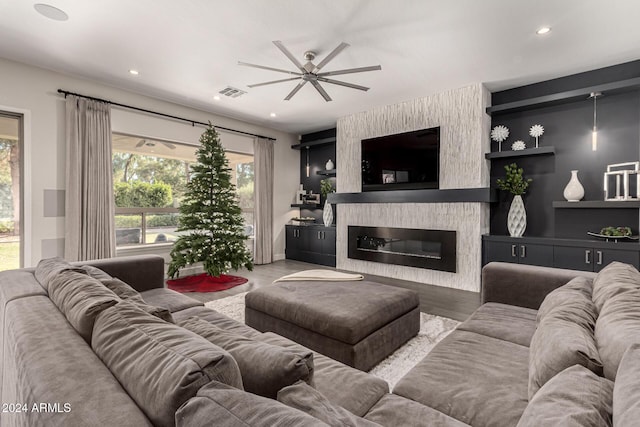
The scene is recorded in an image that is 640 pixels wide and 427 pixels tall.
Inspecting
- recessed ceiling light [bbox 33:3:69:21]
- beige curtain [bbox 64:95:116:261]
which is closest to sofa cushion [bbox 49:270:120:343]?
recessed ceiling light [bbox 33:3:69:21]

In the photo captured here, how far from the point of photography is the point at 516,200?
4188mm

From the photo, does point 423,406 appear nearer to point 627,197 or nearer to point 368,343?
point 368,343

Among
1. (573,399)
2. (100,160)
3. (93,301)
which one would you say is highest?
(100,160)

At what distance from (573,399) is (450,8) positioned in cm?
291

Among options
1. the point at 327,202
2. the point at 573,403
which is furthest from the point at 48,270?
the point at 327,202

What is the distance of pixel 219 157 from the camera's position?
4809mm

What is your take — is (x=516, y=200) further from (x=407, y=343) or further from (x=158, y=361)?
(x=158, y=361)

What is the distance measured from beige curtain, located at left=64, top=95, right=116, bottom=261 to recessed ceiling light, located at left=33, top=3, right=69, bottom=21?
1.47 metres

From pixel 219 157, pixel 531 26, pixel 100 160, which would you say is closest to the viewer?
pixel 531 26

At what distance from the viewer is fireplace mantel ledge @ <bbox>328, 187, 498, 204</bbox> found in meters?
4.24

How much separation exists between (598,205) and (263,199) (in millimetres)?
5131

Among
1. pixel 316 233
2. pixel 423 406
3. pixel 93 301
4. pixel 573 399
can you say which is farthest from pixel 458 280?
pixel 93 301

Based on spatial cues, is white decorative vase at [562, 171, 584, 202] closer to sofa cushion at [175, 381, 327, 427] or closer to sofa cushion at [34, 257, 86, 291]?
sofa cushion at [175, 381, 327, 427]

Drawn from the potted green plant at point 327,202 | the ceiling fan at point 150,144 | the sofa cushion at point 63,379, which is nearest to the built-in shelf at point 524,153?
the potted green plant at point 327,202
